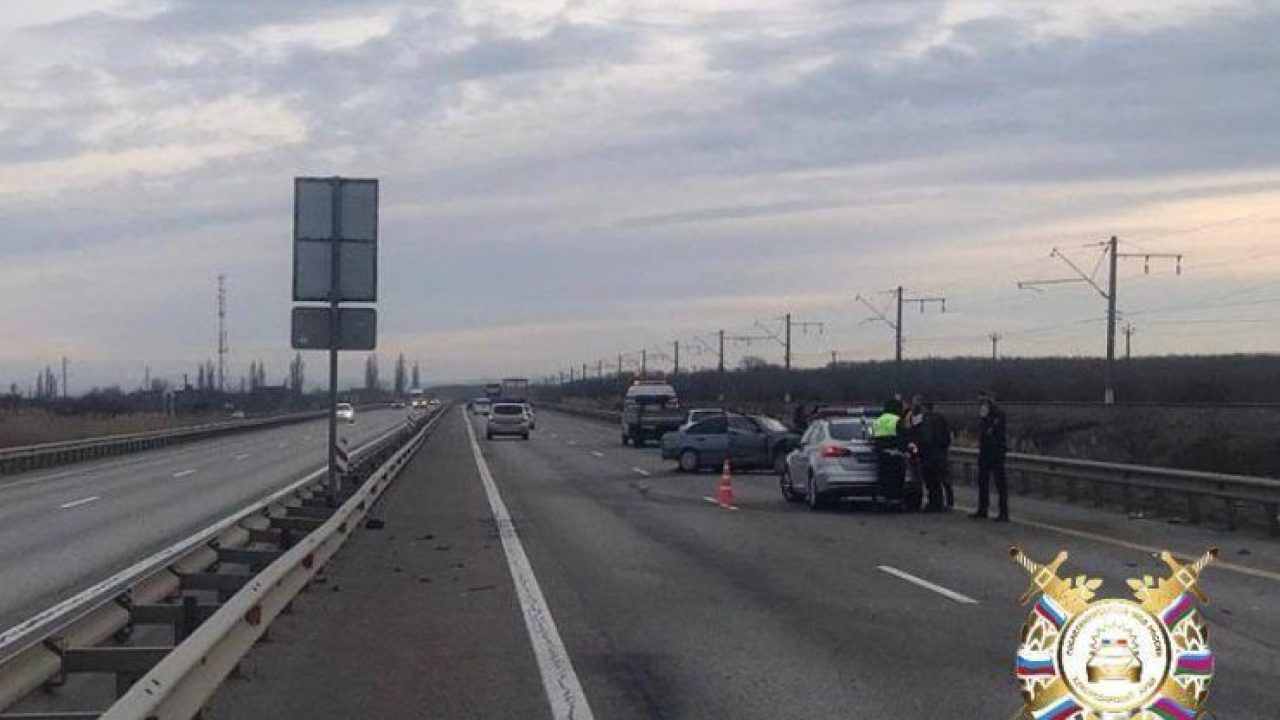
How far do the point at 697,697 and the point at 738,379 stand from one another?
15786cm

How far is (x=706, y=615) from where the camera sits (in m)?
14.4

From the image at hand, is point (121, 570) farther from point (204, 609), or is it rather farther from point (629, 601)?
point (204, 609)

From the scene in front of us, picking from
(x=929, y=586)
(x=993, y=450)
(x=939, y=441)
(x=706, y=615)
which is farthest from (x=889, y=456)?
(x=706, y=615)

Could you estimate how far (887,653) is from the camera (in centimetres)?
1217

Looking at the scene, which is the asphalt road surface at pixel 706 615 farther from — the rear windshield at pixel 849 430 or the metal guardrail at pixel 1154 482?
the rear windshield at pixel 849 430

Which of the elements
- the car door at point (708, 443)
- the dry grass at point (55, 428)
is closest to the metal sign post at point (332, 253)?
the car door at point (708, 443)

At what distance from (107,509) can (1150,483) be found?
56.7 feet

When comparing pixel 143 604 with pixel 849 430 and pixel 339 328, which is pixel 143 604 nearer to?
pixel 339 328

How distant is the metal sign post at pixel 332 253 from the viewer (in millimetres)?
24125

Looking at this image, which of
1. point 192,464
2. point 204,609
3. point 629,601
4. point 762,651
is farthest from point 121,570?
point 192,464

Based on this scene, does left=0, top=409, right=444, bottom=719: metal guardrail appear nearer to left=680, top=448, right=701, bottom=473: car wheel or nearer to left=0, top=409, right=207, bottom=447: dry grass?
left=680, top=448, right=701, bottom=473: car wheel

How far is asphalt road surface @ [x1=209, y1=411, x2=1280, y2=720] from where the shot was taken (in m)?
10.4

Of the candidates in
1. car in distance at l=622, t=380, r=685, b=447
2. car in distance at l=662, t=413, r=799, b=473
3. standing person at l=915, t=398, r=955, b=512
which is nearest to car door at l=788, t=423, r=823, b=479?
standing person at l=915, t=398, r=955, b=512

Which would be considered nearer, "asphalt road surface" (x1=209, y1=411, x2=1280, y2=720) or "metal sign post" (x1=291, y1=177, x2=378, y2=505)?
"asphalt road surface" (x1=209, y1=411, x2=1280, y2=720)
